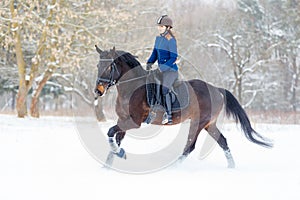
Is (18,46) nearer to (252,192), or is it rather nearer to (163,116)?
(163,116)

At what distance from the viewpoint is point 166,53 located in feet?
22.6

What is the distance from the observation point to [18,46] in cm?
1731

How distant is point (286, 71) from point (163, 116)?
3131 cm

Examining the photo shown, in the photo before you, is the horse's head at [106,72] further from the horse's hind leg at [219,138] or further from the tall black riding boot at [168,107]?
the horse's hind leg at [219,138]

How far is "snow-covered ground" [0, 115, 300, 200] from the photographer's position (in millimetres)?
4840

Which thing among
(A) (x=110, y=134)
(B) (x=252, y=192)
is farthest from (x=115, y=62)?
(B) (x=252, y=192)

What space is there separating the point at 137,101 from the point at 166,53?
0.99m

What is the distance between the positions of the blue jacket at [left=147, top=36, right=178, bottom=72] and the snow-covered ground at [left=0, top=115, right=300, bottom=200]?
1808mm

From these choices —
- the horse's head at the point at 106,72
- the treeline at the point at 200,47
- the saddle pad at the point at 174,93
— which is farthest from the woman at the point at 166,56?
the treeline at the point at 200,47

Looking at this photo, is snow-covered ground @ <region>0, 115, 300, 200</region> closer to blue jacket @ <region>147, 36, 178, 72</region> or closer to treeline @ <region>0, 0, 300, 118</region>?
blue jacket @ <region>147, 36, 178, 72</region>

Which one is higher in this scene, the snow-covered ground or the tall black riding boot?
the tall black riding boot

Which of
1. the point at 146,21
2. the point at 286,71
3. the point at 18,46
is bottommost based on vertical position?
the point at 286,71

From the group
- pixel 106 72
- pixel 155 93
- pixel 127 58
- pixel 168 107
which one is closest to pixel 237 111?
pixel 168 107

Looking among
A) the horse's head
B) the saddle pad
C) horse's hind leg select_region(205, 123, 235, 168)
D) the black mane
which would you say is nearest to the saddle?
the saddle pad
